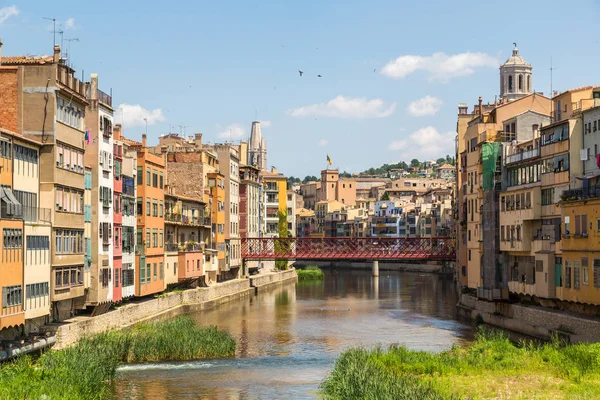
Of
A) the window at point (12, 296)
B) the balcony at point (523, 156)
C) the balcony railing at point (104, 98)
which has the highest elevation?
the balcony railing at point (104, 98)

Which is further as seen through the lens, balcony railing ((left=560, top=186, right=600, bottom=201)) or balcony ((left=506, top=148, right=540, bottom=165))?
balcony ((left=506, top=148, right=540, bottom=165))

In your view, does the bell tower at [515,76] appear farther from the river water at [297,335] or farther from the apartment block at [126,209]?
the apartment block at [126,209]

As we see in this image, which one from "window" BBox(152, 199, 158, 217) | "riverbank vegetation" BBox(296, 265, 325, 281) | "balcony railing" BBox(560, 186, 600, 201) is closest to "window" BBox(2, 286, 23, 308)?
"balcony railing" BBox(560, 186, 600, 201)

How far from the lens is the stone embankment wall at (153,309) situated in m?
44.0

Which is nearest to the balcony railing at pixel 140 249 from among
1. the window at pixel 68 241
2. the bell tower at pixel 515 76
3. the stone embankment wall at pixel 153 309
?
the stone embankment wall at pixel 153 309

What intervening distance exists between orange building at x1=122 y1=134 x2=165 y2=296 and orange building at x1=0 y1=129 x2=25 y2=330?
71.5 feet

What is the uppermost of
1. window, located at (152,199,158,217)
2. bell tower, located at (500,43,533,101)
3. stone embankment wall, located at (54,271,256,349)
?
bell tower, located at (500,43,533,101)

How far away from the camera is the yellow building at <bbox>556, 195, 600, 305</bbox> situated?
46781mm

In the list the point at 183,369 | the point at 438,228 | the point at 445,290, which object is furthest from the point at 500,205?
the point at 438,228

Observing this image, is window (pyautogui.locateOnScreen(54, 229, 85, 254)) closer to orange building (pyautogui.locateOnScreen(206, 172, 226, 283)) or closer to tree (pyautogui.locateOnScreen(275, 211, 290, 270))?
orange building (pyautogui.locateOnScreen(206, 172, 226, 283))

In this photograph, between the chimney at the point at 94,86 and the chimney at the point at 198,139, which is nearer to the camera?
the chimney at the point at 94,86

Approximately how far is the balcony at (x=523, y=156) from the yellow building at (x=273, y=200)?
2864 inches

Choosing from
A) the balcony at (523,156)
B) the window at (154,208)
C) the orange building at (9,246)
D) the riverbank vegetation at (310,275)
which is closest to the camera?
the orange building at (9,246)

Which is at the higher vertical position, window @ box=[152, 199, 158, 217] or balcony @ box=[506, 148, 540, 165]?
balcony @ box=[506, 148, 540, 165]
